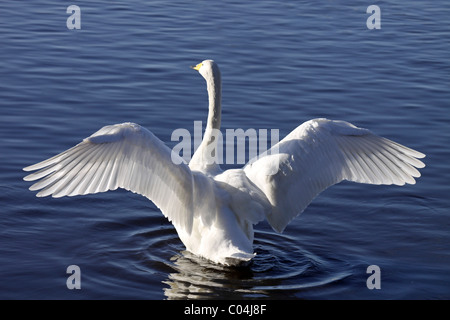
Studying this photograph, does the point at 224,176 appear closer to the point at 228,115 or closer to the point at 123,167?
the point at 123,167

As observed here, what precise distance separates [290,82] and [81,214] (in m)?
6.26

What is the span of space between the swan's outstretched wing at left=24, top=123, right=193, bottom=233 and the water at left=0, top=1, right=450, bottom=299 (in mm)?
870

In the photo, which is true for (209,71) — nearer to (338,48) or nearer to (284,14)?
(338,48)

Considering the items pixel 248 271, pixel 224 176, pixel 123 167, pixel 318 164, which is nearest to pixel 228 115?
pixel 318 164

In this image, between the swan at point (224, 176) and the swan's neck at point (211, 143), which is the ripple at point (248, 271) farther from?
the swan's neck at point (211, 143)

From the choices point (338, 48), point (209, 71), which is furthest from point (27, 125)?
point (338, 48)

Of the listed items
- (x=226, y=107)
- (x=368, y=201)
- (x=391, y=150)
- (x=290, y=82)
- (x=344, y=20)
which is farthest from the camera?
(x=344, y=20)

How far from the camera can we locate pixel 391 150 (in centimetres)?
917

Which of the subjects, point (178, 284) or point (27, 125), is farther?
point (27, 125)

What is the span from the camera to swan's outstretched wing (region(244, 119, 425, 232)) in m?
8.64

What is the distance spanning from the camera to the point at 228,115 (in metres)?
13.4

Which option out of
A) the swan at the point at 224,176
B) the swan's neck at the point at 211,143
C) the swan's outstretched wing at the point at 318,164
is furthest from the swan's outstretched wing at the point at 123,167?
the swan's outstretched wing at the point at 318,164

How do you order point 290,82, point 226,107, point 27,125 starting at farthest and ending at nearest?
point 290,82 → point 226,107 → point 27,125

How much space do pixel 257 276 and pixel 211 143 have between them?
1589mm
